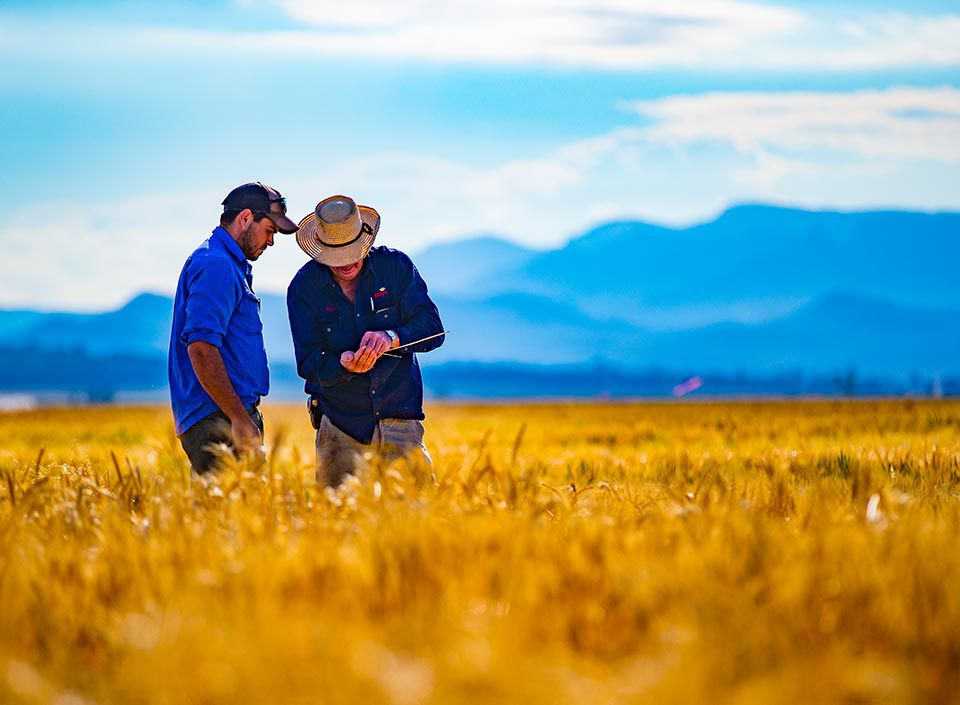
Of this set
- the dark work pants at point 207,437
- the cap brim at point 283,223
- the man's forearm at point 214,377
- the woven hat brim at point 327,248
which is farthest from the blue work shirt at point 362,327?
the man's forearm at point 214,377

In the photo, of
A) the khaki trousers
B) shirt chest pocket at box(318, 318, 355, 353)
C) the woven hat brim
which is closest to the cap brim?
the woven hat brim

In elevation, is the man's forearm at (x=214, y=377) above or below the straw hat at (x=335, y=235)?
below

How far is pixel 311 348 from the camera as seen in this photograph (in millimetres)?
7902

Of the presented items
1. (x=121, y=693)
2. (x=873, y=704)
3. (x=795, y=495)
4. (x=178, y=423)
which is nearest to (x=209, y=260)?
(x=178, y=423)

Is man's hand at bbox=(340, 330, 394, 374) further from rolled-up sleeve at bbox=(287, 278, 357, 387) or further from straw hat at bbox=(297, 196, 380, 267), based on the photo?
straw hat at bbox=(297, 196, 380, 267)

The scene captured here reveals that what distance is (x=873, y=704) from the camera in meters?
2.99

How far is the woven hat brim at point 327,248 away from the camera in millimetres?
7742

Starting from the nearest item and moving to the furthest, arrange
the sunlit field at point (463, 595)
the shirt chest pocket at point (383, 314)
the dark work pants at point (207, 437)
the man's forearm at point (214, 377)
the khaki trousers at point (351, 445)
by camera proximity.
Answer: the sunlit field at point (463, 595) < the man's forearm at point (214, 377) < the dark work pants at point (207, 437) < the khaki trousers at point (351, 445) < the shirt chest pocket at point (383, 314)

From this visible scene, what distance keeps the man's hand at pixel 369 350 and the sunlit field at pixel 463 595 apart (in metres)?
1.34

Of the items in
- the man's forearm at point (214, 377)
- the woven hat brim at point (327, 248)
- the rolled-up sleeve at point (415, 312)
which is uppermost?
the woven hat brim at point (327, 248)

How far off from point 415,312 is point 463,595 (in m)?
4.08

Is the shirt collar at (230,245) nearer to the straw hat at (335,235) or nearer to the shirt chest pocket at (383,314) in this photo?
the straw hat at (335,235)

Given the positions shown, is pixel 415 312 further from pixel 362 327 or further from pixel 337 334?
pixel 337 334

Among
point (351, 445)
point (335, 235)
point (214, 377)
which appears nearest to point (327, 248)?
point (335, 235)
